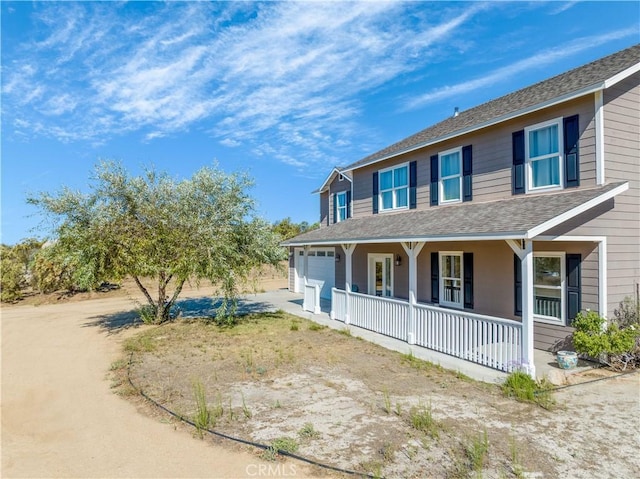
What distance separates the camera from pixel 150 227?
36.2 feet

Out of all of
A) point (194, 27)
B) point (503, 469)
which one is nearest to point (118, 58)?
point (194, 27)

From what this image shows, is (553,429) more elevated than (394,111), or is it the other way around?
(394,111)

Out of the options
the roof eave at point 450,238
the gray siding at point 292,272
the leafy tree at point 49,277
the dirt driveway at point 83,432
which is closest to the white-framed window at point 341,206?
the roof eave at point 450,238

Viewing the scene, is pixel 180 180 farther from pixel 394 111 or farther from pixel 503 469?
pixel 394 111

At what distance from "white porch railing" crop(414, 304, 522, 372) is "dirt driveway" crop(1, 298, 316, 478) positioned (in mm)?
4973

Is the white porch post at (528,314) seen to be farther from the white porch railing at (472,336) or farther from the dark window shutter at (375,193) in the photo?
the dark window shutter at (375,193)

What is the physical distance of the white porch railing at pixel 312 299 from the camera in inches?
559

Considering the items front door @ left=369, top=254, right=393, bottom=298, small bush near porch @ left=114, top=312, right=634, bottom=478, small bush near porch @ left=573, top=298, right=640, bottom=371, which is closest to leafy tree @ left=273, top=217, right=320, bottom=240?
front door @ left=369, top=254, right=393, bottom=298

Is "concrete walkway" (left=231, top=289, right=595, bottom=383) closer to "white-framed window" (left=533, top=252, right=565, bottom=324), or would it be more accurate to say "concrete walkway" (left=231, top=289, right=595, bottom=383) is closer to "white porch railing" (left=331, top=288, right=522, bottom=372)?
"white porch railing" (left=331, top=288, right=522, bottom=372)

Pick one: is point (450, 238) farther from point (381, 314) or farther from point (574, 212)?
point (381, 314)

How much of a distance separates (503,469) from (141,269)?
1012 cm

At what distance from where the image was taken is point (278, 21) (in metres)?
12.0

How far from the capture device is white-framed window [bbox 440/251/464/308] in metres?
10.7

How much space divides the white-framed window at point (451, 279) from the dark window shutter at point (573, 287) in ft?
9.56
